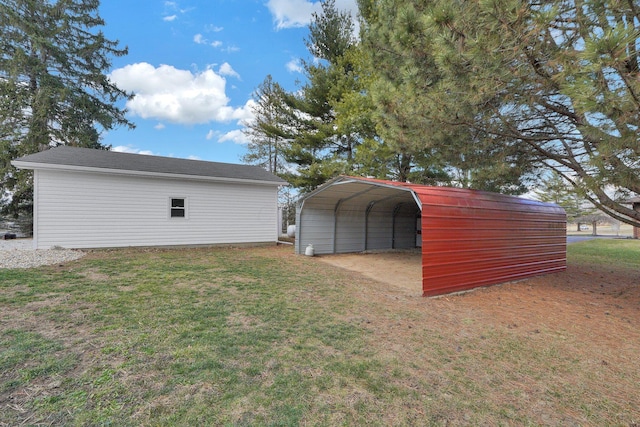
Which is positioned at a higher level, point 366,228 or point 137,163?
point 137,163

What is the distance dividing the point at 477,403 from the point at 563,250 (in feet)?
29.1

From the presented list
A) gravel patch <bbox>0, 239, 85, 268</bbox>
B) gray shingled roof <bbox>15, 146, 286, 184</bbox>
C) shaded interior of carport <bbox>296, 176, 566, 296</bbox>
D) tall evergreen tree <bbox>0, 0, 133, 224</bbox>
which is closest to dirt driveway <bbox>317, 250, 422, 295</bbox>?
shaded interior of carport <bbox>296, 176, 566, 296</bbox>

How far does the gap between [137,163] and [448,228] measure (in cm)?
1028

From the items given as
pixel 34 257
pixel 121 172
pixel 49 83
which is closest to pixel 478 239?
pixel 121 172

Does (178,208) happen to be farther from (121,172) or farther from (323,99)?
(323,99)

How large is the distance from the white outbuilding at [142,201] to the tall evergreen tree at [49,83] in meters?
6.42

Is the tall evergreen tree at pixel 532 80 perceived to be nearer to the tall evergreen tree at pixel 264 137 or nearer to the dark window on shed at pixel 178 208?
the dark window on shed at pixel 178 208

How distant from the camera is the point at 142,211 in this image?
9.73 metres

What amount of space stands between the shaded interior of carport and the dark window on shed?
4321mm

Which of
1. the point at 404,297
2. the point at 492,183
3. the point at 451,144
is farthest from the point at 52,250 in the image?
the point at 492,183

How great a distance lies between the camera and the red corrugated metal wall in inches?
207

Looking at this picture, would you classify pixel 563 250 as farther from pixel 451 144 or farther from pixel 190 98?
pixel 190 98

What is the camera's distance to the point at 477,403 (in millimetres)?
2203

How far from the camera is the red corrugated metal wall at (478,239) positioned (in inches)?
207
